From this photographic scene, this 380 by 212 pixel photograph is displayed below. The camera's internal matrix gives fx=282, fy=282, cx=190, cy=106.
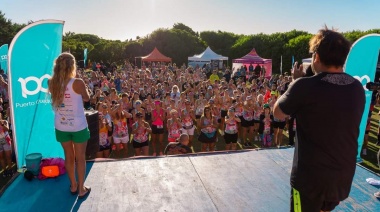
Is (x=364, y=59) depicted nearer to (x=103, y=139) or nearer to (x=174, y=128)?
(x=174, y=128)

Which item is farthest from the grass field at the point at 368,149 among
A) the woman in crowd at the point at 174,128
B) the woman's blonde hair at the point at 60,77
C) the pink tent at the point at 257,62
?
the pink tent at the point at 257,62

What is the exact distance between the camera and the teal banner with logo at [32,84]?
14.0 feet

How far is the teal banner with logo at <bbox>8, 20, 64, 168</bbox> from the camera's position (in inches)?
168

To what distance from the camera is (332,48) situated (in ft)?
5.76

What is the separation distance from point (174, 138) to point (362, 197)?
4158 mm

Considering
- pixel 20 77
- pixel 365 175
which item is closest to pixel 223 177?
pixel 365 175

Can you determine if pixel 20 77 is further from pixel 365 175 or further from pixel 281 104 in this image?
pixel 365 175

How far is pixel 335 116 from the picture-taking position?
1.73m

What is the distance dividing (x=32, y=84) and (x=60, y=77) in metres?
1.57

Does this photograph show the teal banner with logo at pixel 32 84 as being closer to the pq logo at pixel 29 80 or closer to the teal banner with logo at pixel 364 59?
the pq logo at pixel 29 80

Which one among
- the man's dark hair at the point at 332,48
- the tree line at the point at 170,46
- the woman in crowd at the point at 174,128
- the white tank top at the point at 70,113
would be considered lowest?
the woman in crowd at the point at 174,128

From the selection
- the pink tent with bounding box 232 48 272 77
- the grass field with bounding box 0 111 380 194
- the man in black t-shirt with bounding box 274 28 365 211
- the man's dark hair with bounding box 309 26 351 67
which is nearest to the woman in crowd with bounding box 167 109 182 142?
the grass field with bounding box 0 111 380 194

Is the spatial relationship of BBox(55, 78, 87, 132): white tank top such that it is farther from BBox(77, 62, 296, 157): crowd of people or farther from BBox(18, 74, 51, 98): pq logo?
BBox(77, 62, 296, 157): crowd of people

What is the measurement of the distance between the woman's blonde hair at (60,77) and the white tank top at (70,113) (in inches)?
2.0
